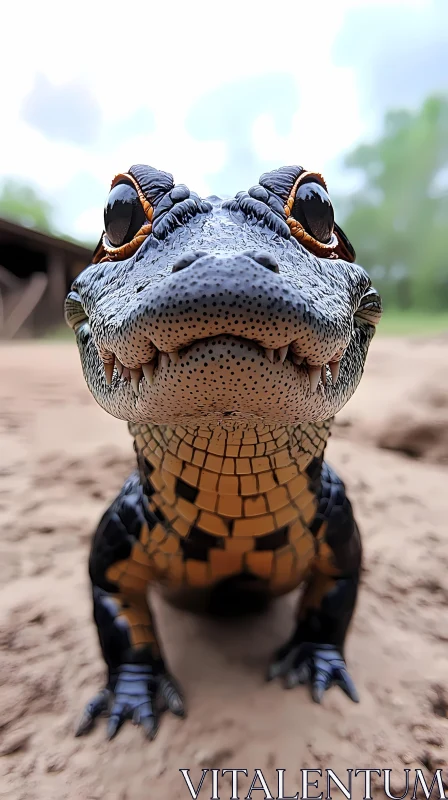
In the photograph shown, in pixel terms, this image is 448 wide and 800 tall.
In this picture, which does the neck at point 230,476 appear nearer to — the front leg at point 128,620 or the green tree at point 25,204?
the front leg at point 128,620

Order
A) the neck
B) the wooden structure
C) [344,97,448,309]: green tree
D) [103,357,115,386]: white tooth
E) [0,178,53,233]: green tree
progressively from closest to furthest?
[103,357,115,386]: white tooth
the neck
the wooden structure
[344,97,448,309]: green tree
[0,178,53,233]: green tree

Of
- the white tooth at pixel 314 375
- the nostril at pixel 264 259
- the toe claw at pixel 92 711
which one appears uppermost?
the nostril at pixel 264 259

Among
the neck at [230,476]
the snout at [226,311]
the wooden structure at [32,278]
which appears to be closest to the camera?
the snout at [226,311]

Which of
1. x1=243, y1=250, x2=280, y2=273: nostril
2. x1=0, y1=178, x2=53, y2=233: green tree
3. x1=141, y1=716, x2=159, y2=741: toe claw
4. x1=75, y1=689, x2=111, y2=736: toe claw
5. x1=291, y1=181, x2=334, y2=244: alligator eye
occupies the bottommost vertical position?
x1=75, y1=689, x2=111, y2=736: toe claw

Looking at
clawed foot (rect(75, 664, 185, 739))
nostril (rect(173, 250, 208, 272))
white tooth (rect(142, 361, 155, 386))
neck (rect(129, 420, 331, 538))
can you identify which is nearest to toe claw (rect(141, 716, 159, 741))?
clawed foot (rect(75, 664, 185, 739))

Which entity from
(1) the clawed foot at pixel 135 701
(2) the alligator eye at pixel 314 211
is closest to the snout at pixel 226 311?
(2) the alligator eye at pixel 314 211

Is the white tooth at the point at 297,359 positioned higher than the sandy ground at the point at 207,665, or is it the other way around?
the white tooth at the point at 297,359

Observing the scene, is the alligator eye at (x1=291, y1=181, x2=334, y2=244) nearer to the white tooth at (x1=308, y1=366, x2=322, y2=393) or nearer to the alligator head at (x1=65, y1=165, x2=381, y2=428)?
the alligator head at (x1=65, y1=165, x2=381, y2=428)

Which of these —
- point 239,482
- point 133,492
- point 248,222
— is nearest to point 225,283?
point 248,222
